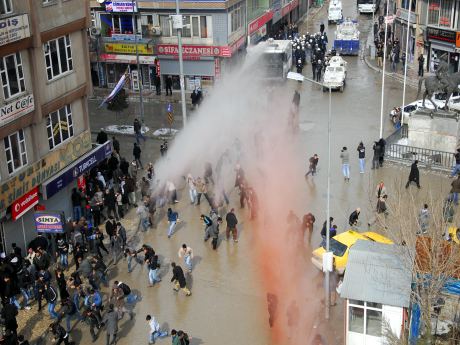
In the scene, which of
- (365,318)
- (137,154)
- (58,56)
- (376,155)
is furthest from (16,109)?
(376,155)

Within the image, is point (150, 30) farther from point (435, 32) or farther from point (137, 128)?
point (435, 32)

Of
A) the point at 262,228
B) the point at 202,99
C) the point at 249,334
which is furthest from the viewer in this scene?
the point at 202,99

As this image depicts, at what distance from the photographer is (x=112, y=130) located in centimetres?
3953

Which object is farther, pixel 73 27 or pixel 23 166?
pixel 73 27

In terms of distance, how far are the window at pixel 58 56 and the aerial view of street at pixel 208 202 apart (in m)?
0.08

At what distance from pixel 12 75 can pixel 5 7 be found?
92.3 inches

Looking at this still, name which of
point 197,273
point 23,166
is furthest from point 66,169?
point 197,273

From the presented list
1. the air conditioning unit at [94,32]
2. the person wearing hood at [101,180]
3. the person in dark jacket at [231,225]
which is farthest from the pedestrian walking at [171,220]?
the air conditioning unit at [94,32]

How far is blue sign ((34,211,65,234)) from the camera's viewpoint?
2320cm

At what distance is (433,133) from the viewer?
32.3m

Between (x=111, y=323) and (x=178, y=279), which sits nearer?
(x=111, y=323)

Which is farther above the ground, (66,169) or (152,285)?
(66,169)

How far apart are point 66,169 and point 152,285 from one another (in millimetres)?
6985

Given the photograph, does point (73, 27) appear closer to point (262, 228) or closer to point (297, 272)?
point (262, 228)
